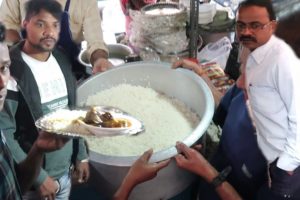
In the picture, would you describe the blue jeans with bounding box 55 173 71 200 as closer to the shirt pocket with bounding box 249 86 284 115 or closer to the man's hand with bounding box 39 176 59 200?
the man's hand with bounding box 39 176 59 200

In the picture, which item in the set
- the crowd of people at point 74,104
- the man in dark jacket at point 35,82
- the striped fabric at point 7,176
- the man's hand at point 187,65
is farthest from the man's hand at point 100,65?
the striped fabric at point 7,176

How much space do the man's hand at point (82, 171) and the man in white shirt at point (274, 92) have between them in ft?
1.33

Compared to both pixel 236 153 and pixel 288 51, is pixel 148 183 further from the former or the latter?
pixel 288 51

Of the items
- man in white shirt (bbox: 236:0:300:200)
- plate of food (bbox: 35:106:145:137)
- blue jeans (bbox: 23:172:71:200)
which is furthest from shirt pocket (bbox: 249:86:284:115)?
blue jeans (bbox: 23:172:71:200)

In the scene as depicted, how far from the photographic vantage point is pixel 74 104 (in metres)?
0.65

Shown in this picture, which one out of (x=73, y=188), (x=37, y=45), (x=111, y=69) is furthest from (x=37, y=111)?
(x=111, y=69)

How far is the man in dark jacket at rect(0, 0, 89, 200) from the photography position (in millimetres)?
A: 538

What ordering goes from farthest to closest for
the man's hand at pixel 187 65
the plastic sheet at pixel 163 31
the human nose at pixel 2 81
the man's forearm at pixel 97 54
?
the plastic sheet at pixel 163 31
the man's hand at pixel 187 65
the man's forearm at pixel 97 54
the human nose at pixel 2 81

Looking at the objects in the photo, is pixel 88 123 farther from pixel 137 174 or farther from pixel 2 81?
pixel 137 174

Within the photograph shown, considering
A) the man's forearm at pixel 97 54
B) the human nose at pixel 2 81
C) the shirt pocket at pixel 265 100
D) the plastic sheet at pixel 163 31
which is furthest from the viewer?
the plastic sheet at pixel 163 31

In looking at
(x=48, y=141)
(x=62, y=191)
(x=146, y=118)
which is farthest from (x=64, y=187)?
(x=146, y=118)

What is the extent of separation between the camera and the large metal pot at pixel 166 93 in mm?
860

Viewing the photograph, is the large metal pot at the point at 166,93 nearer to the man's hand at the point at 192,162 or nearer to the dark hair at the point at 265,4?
the man's hand at the point at 192,162

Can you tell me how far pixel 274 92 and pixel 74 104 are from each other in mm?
419
